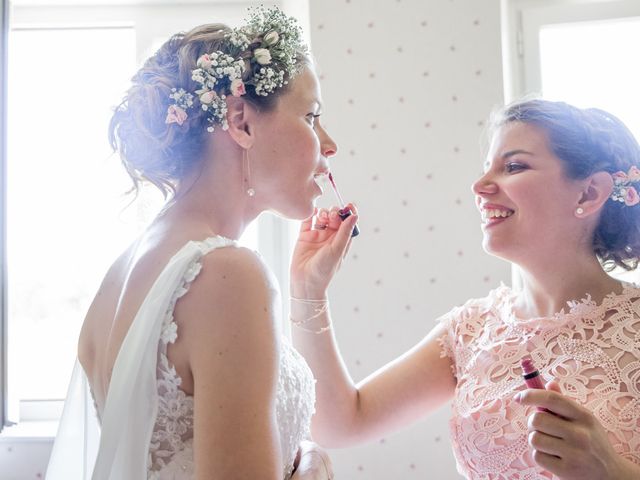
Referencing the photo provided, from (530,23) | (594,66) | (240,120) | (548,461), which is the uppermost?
(530,23)

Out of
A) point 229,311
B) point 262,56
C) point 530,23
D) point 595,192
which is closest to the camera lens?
point 229,311

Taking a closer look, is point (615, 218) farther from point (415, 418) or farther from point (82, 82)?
point (82, 82)

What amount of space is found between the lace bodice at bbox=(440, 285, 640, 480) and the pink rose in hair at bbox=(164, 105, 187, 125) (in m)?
0.80

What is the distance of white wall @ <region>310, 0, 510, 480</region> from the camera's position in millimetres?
2043

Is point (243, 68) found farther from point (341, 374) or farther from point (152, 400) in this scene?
point (341, 374)

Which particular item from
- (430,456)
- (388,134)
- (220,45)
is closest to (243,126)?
(220,45)

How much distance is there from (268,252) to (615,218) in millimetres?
1194

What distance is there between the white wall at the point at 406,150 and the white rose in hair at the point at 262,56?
3.01 ft

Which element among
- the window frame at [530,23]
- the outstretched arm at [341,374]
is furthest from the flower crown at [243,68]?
the window frame at [530,23]

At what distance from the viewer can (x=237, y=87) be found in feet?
3.66

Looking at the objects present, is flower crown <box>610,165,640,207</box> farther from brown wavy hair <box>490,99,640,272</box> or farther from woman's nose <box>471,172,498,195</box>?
woman's nose <box>471,172,498,195</box>

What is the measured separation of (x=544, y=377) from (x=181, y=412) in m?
0.76

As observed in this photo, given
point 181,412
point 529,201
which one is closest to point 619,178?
point 529,201

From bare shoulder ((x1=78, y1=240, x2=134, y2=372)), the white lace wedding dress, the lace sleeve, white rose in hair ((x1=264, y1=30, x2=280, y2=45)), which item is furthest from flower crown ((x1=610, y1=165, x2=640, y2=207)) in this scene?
bare shoulder ((x1=78, y1=240, x2=134, y2=372))
